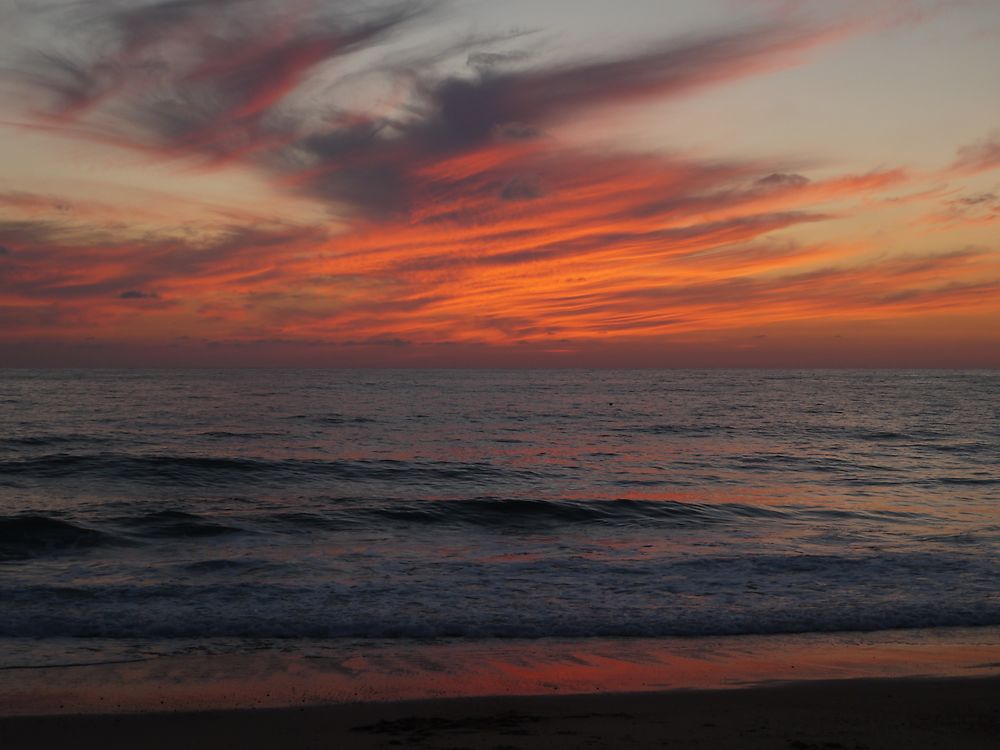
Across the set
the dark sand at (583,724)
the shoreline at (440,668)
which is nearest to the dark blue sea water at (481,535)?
the shoreline at (440,668)

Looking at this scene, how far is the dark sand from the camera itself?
21.0 feet

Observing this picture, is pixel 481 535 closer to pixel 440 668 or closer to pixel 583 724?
pixel 440 668

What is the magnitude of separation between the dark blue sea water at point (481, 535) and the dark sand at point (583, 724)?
2799mm

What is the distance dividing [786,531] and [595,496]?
6718 mm

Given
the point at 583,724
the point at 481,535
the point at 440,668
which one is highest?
the point at 583,724

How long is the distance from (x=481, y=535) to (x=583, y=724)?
1080 centimetres

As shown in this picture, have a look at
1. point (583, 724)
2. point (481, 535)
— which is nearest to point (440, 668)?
point (583, 724)

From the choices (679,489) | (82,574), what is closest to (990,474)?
(679,489)

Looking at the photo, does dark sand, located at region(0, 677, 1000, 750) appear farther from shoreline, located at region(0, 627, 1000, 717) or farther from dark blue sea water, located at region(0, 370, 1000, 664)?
dark blue sea water, located at region(0, 370, 1000, 664)

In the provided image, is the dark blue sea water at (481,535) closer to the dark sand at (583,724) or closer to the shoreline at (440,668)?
the shoreline at (440,668)

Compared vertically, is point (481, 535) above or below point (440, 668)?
below

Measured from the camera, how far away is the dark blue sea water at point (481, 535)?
1068 cm

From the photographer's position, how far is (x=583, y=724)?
6.78m

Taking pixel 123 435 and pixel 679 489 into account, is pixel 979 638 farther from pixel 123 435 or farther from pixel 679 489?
pixel 123 435
